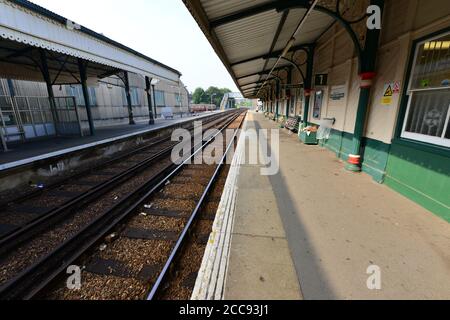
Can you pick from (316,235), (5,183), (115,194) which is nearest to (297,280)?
(316,235)

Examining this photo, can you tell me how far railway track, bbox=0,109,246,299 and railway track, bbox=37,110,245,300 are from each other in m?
0.26

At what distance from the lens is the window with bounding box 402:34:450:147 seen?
10.9 ft

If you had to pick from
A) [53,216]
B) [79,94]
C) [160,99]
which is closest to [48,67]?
[79,94]

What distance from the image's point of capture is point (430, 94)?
3.60m

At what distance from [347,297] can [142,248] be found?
277 cm

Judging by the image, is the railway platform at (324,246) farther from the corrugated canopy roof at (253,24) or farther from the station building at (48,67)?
the station building at (48,67)

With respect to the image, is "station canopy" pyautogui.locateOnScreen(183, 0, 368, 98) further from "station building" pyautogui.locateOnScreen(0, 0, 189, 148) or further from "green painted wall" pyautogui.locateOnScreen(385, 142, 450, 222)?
"station building" pyautogui.locateOnScreen(0, 0, 189, 148)

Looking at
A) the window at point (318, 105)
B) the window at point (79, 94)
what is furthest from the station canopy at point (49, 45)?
the window at point (318, 105)

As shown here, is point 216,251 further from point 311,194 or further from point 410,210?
point 410,210

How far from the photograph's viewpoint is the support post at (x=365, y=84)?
185 inches

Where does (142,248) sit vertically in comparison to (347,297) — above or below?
below

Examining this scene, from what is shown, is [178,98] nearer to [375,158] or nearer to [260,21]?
[260,21]

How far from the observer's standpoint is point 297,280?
2.15 metres

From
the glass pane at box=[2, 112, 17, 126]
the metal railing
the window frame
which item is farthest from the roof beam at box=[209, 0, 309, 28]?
the glass pane at box=[2, 112, 17, 126]
